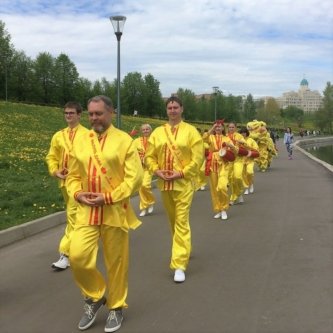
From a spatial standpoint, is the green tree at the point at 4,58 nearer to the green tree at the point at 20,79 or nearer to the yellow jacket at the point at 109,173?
the green tree at the point at 20,79

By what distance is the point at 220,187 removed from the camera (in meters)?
9.82

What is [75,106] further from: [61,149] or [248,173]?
[248,173]

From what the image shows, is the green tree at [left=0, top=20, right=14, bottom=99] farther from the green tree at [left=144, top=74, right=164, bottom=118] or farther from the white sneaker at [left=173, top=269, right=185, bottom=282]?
the white sneaker at [left=173, top=269, right=185, bottom=282]

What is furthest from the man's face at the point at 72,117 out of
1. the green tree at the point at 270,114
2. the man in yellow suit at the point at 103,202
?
the green tree at the point at 270,114

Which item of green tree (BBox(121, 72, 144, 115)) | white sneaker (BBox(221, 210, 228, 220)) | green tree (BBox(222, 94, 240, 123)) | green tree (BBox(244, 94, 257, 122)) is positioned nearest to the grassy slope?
white sneaker (BBox(221, 210, 228, 220))

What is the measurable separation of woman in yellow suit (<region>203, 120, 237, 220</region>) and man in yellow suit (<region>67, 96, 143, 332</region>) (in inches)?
215

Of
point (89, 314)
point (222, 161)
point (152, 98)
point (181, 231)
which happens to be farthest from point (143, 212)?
point (152, 98)

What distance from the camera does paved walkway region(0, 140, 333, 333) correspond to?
4.71 metres

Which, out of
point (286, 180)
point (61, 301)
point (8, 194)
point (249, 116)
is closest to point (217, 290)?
point (61, 301)

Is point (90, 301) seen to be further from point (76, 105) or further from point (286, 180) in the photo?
point (286, 180)

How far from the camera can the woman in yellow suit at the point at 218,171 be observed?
32.6 feet

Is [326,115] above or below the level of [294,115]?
above

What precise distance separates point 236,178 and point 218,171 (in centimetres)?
Answer: 169

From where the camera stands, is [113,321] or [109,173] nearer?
[109,173]
